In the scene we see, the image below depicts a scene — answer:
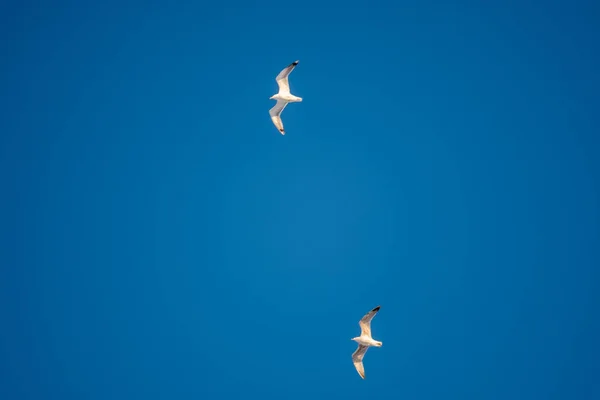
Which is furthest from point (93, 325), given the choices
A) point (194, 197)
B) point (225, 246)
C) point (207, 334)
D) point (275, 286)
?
point (194, 197)

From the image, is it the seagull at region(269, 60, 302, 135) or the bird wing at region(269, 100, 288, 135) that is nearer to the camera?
the seagull at region(269, 60, 302, 135)

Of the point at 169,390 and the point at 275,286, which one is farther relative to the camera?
the point at 275,286

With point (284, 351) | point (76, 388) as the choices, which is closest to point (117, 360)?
point (76, 388)

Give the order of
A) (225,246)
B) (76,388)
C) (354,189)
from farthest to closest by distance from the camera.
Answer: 1. (354,189)
2. (225,246)
3. (76,388)

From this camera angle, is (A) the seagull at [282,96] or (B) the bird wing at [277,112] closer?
(A) the seagull at [282,96]

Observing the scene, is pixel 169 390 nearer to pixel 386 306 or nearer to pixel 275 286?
pixel 386 306

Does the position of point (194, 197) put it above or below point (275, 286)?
above

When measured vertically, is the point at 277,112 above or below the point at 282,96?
above

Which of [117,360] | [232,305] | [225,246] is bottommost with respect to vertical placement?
[117,360]

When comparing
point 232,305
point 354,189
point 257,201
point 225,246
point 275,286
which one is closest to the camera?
point 232,305

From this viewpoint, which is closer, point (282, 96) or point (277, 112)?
point (282, 96)
